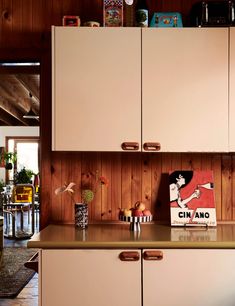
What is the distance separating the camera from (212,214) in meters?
2.47

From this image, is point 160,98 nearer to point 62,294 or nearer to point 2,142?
point 62,294

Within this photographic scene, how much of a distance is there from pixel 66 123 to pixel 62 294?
96 centimetres

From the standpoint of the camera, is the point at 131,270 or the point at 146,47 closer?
the point at 131,270

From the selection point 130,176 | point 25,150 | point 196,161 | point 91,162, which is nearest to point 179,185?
point 196,161

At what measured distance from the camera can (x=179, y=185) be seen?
8.38ft

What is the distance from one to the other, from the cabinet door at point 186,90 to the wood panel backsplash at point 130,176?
35cm

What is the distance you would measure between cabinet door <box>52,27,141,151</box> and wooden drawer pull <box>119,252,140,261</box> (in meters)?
0.62

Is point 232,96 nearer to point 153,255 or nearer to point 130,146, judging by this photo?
point 130,146

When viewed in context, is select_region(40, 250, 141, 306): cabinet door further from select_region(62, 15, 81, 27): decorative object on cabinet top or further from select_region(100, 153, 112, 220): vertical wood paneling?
select_region(62, 15, 81, 27): decorative object on cabinet top

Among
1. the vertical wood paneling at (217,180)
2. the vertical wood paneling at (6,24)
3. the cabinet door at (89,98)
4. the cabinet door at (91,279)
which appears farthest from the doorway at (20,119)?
the cabinet door at (91,279)

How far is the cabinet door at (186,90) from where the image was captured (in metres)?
2.30

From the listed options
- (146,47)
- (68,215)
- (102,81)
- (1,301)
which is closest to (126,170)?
(68,215)

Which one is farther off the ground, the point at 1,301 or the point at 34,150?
the point at 34,150

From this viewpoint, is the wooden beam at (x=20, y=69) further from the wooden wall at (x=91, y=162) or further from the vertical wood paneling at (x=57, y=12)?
the vertical wood paneling at (x=57, y=12)
